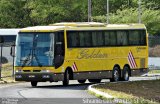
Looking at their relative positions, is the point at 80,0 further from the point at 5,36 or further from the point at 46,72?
the point at 46,72

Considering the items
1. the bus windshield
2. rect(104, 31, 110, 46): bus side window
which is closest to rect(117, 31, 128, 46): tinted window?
rect(104, 31, 110, 46): bus side window

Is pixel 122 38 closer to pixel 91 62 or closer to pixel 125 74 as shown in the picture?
pixel 125 74

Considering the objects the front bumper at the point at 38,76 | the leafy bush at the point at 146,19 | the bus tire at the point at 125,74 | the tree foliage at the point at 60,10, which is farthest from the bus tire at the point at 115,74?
the tree foliage at the point at 60,10

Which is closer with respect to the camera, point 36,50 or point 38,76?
point 38,76

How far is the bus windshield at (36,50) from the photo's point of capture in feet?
104

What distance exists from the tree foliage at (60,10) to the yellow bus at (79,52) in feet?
118

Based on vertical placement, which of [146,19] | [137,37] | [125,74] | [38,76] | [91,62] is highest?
[146,19]

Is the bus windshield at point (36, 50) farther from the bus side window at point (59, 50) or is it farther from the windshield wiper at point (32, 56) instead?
the bus side window at point (59, 50)

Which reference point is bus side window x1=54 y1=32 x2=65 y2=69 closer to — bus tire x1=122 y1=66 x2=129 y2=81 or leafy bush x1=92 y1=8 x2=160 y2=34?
bus tire x1=122 y1=66 x2=129 y2=81

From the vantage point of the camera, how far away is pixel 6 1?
8488cm

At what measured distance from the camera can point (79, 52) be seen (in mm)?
33625

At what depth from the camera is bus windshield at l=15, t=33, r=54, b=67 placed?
31609 mm

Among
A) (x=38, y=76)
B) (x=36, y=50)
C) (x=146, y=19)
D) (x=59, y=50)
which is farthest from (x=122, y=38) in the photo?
(x=146, y=19)

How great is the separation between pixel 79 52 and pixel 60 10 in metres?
46.6
